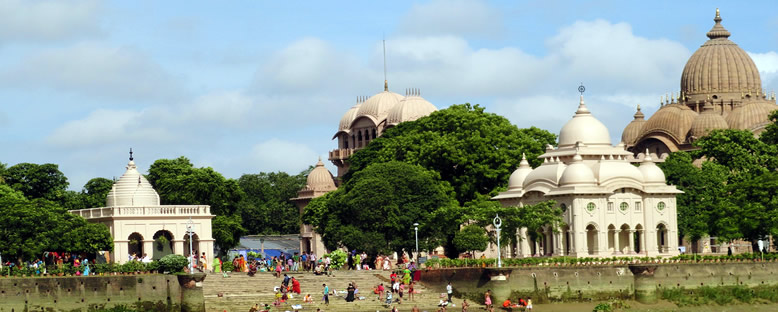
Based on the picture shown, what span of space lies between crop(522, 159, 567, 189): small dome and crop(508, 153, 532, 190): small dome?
81cm

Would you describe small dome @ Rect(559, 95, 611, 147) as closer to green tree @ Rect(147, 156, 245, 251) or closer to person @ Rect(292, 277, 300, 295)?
person @ Rect(292, 277, 300, 295)

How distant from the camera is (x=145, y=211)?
72562mm

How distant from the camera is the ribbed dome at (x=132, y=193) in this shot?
7375 cm

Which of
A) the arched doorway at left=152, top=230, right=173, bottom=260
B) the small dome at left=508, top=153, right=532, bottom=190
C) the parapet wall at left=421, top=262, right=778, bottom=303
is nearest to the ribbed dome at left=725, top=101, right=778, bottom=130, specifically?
the small dome at left=508, top=153, right=532, bottom=190

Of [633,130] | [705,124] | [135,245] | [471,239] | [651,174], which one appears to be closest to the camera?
[471,239]

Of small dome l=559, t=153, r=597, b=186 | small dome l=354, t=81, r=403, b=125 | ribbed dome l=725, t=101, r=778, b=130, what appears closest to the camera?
small dome l=559, t=153, r=597, b=186

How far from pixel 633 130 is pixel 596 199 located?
172 ft

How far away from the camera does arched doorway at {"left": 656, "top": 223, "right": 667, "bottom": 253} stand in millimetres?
70375

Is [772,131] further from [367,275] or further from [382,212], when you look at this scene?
[367,275]

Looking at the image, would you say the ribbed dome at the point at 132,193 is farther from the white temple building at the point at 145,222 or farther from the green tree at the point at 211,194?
the green tree at the point at 211,194

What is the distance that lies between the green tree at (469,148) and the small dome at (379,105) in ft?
90.6

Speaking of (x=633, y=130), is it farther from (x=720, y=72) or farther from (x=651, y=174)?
(x=651, y=174)

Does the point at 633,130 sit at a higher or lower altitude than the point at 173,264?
higher

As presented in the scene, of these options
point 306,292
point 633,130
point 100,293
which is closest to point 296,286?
point 306,292
